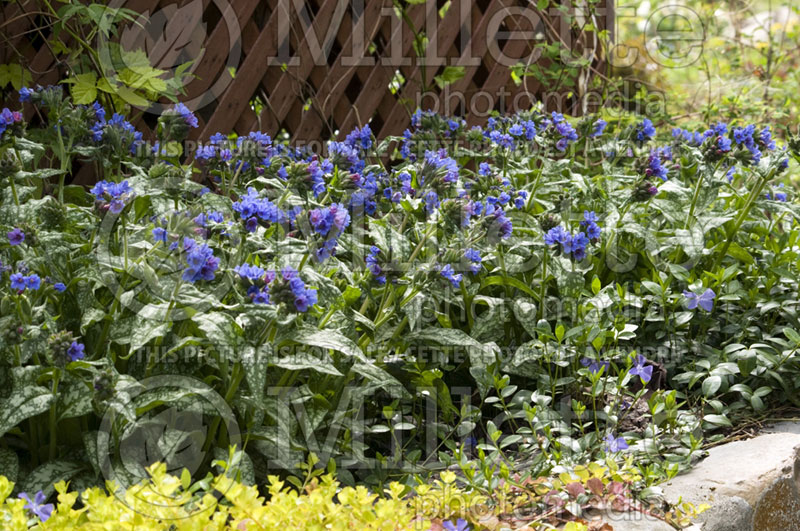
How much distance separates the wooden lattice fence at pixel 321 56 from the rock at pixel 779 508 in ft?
6.55

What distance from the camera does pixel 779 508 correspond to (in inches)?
62.4

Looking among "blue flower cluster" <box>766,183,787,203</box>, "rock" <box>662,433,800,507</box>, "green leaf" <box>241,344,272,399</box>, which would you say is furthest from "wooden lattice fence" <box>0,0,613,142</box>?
"rock" <box>662,433,800,507</box>

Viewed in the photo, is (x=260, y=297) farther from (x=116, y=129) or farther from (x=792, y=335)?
Result: (x=792, y=335)

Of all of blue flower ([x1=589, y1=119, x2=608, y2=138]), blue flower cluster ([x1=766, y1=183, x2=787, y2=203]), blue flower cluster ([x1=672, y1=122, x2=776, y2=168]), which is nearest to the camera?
A: blue flower cluster ([x1=672, y1=122, x2=776, y2=168])

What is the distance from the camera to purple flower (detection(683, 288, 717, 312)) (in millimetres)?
1956

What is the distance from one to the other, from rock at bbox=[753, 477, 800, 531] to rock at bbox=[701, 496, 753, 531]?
1.1 inches

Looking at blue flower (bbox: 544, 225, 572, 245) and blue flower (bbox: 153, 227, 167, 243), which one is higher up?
blue flower (bbox: 153, 227, 167, 243)

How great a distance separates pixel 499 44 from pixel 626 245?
167cm

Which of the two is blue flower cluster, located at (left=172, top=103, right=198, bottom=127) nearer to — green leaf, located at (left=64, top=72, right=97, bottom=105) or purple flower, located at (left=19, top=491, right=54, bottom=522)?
green leaf, located at (left=64, top=72, right=97, bottom=105)

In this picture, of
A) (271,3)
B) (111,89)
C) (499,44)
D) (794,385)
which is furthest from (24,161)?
(499,44)

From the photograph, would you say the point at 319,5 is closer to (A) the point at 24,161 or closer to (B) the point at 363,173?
(B) the point at 363,173

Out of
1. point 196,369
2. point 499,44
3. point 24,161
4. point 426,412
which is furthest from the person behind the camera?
point 499,44

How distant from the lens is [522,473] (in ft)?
5.46

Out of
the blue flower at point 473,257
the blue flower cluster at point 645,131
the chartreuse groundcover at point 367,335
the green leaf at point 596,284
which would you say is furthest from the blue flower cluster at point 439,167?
the blue flower cluster at point 645,131
